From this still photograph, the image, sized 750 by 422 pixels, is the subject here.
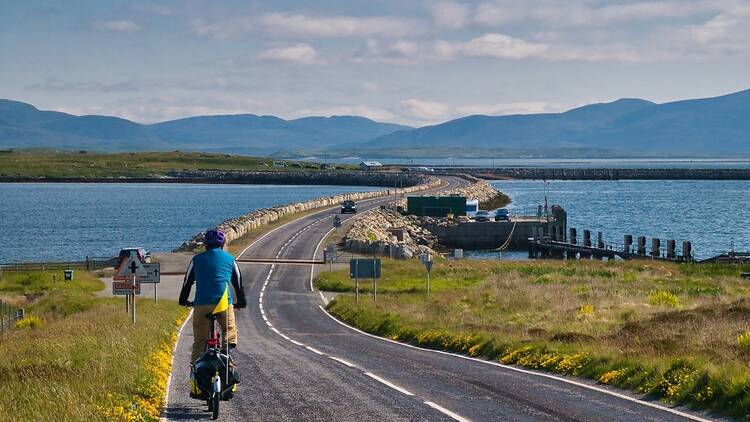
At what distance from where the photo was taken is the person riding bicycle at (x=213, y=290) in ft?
45.0

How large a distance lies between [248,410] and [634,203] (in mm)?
163735

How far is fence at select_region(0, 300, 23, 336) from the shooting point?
3909 cm

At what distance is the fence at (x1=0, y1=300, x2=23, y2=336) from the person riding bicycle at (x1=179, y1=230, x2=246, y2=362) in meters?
25.3

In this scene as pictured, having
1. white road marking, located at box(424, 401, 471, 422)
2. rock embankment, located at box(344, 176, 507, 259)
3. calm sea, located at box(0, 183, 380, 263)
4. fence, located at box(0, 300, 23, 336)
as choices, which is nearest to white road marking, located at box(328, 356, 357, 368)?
white road marking, located at box(424, 401, 471, 422)

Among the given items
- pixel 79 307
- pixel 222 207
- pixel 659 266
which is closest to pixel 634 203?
pixel 222 207

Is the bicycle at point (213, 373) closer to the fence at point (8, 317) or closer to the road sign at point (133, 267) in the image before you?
the road sign at point (133, 267)

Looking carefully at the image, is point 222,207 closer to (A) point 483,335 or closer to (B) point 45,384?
(A) point 483,335

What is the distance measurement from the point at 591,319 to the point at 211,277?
21.3 metres

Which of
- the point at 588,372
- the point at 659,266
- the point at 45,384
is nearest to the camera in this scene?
the point at 45,384

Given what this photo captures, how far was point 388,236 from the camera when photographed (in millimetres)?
91875

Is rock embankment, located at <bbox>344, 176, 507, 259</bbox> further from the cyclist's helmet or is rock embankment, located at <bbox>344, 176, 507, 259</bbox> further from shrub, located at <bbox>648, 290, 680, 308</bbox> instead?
the cyclist's helmet

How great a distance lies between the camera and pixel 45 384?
14.5 meters

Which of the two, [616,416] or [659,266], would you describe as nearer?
[616,416]

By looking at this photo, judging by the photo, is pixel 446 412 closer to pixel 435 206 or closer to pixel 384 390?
pixel 384 390
